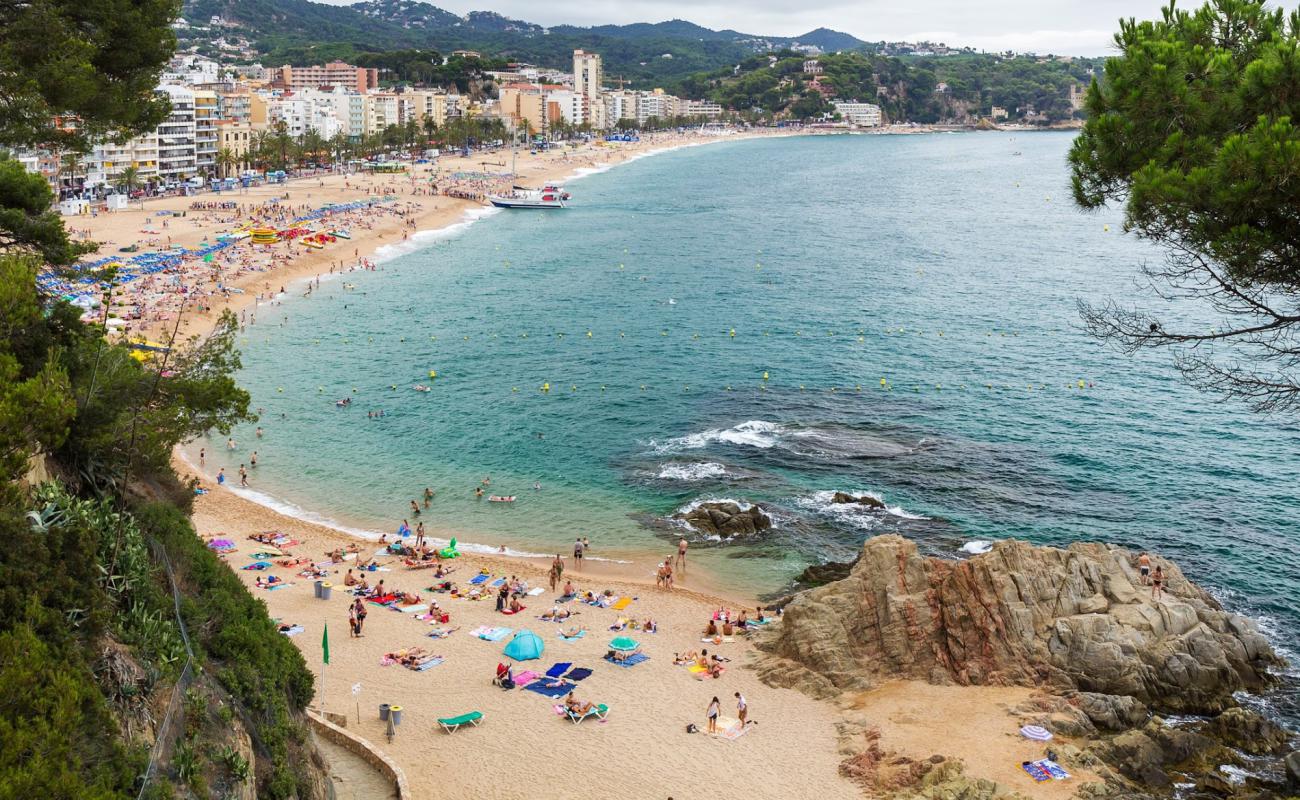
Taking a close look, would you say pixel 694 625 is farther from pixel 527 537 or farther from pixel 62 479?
pixel 62 479

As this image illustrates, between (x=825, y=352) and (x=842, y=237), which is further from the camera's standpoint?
(x=842, y=237)

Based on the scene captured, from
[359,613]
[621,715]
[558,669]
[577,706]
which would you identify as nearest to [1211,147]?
[621,715]

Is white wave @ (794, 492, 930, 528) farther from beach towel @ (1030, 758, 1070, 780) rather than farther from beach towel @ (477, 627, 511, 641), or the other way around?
beach towel @ (1030, 758, 1070, 780)

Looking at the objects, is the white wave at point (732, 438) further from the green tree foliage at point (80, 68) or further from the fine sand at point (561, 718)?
the green tree foliage at point (80, 68)

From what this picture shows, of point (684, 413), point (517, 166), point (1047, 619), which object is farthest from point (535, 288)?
point (517, 166)

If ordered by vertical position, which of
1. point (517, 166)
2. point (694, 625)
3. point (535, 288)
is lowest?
point (694, 625)

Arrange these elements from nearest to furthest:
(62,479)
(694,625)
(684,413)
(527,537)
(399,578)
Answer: (62,479) → (694,625) → (399,578) → (527,537) → (684,413)
